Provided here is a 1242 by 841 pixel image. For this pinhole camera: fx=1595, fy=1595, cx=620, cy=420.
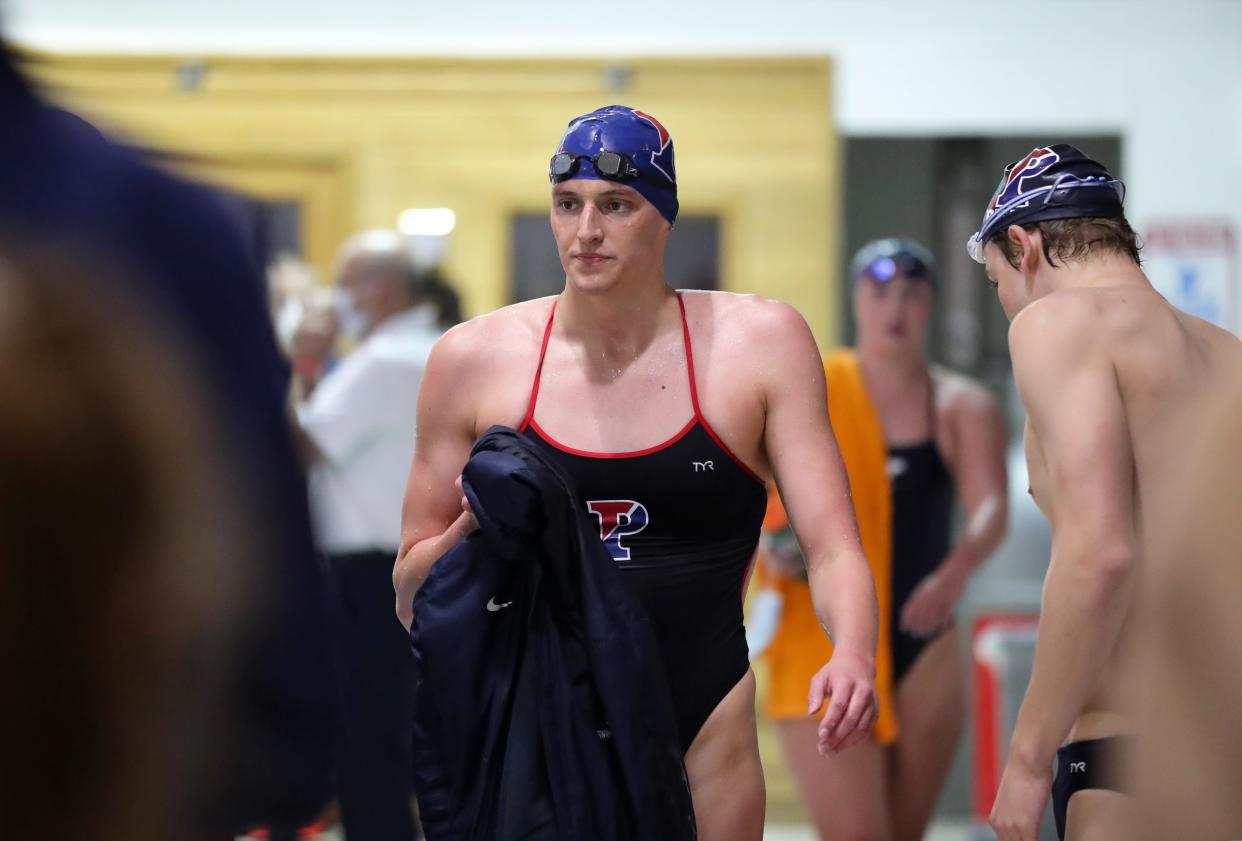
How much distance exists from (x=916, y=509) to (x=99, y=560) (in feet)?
11.9

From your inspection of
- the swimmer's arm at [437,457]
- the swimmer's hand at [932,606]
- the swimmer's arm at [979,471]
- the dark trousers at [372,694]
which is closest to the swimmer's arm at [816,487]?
the swimmer's arm at [437,457]

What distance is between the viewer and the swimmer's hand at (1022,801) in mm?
2314

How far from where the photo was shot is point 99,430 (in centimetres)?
101

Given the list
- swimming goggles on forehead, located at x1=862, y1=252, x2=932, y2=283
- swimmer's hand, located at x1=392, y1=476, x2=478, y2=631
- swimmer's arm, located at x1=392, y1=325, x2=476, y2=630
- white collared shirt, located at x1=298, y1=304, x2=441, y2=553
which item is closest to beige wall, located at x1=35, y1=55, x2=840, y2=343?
swimming goggles on forehead, located at x1=862, y1=252, x2=932, y2=283

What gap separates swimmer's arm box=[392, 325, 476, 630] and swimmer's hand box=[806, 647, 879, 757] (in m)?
0.69

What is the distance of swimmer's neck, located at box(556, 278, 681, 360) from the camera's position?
2.72 meters

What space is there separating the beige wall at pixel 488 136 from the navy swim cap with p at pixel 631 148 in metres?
3.83

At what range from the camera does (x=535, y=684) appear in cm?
241

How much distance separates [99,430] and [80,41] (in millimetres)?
6076

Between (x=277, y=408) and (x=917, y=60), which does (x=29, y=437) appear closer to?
(x=277, y=408)

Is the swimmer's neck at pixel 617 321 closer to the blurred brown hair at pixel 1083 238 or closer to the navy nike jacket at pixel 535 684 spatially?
the navy nike jacket at pixel 535 684

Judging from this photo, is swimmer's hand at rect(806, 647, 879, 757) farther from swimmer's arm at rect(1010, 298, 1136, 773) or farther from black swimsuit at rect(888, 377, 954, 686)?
black swimsuit at rect(888, 377, 954, 686)

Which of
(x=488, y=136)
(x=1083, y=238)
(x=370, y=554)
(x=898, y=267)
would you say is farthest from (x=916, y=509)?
(x=488, y=136)


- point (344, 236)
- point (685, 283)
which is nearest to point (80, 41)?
point (344, 236)
